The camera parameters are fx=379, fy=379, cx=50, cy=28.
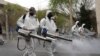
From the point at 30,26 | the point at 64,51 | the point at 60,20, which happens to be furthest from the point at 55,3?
the point at 30,26

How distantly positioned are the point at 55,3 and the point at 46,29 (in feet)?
197

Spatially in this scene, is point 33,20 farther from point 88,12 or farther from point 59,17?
point 59,17

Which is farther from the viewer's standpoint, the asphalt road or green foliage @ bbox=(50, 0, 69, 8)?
green foliage @ bbox=(50, 0, 69, 8)

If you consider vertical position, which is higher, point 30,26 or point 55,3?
point 55,3

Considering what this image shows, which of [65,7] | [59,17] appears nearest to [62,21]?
[59,17]

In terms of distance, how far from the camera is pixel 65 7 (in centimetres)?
7300

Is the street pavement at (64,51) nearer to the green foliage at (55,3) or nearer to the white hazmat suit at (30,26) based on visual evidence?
the white hazmat suit at (30,26)

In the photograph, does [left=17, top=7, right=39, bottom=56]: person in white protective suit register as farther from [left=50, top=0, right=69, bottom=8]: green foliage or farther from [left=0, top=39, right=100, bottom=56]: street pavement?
[left=50, top=0, right=69, bottom=8]: green foliage

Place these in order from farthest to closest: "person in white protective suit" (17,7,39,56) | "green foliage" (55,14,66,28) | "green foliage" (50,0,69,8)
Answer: "green foliage" (55,14,66,28)
"green foliage" (50,0,69,8)
"person in white protective suit" (17,7,39,56)

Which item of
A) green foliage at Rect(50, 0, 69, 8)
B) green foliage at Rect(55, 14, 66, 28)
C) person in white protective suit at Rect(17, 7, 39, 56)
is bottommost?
green foliage at Rect(55, 14, 66, 28)

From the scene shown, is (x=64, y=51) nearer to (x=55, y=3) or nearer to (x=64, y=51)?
(x=64, y=51)

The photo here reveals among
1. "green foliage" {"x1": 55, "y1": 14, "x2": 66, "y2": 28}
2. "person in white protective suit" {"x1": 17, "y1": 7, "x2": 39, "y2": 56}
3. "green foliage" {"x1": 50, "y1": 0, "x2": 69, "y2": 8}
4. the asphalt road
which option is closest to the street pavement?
the asphalt road

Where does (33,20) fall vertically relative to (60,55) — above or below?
above

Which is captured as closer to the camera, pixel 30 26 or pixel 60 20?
pixel 30 26
